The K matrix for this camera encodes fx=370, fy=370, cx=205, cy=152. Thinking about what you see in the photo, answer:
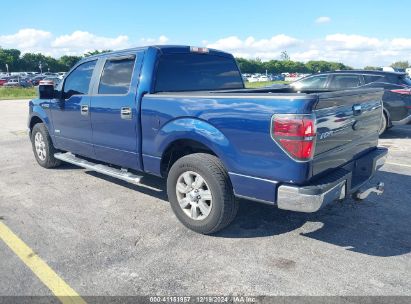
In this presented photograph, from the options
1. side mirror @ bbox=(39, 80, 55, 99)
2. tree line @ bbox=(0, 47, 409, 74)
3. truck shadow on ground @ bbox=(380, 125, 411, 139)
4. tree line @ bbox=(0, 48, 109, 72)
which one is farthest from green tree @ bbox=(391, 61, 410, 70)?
side mirror @ bbox=(39, 80, 55, 99)

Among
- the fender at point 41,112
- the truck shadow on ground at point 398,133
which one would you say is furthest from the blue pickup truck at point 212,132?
the truck shadow on ground at point 398,133

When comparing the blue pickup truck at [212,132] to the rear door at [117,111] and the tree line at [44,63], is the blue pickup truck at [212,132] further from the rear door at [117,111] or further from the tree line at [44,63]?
the tree line at [44,63]

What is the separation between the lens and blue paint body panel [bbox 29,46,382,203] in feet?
10.2

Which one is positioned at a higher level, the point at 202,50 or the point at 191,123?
the point at 202,50

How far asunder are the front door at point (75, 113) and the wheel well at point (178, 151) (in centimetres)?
149

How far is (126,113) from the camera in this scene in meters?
4.37

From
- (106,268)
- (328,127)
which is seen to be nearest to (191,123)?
(328,127)

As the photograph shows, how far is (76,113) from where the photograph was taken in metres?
5.33

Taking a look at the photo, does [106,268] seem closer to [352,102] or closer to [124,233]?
[124,233]

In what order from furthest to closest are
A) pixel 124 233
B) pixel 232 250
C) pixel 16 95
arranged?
pixel 16 95
pixel 124 233
pixel 232 250

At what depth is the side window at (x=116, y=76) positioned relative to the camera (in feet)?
14.8

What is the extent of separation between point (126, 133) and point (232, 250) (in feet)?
6.29

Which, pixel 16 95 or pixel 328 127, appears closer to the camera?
pixel 328 127

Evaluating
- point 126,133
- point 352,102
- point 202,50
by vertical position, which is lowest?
point 126,133
